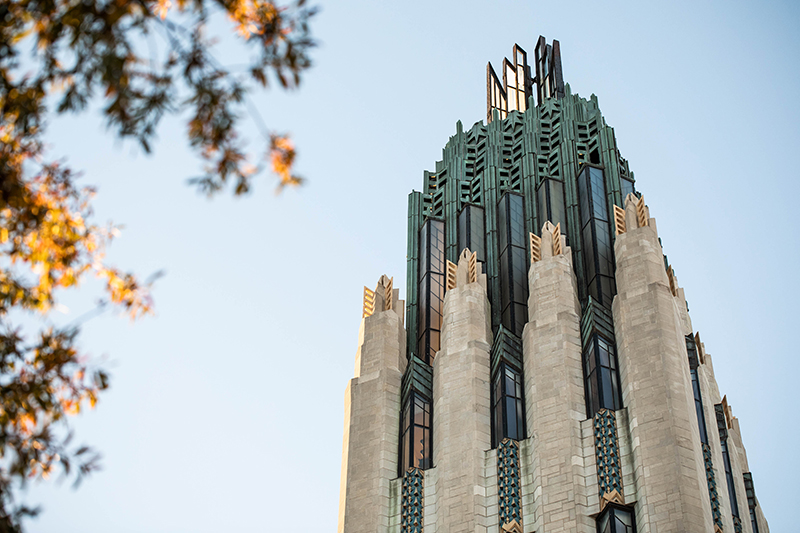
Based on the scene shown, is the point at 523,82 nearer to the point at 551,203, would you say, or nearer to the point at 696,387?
the point at 551,203

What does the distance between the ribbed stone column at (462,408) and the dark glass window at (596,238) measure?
4994 mm

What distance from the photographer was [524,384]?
4656cm

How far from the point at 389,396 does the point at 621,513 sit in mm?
12717

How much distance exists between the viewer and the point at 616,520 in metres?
39.8

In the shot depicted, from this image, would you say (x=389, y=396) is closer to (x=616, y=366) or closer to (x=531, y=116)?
(x=616, y=366)

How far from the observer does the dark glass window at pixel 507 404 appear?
147 feet

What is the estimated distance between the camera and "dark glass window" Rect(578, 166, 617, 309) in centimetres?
4916

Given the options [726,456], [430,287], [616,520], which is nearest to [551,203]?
[430,287]

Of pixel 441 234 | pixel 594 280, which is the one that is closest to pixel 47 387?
pixel 594 280

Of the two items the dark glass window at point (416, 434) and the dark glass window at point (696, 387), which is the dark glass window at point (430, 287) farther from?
Result: the dark glass window at point (696, 387)

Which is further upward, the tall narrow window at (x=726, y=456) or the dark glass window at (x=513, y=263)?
the dark glass window at (x=513, y=263)

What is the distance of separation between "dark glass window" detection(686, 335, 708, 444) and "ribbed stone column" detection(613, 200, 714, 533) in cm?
136

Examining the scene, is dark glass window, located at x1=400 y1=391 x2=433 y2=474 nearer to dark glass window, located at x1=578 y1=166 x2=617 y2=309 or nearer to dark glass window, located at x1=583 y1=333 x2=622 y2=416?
dark glass window, located at x1=583 y1=333 x2=622 y2=416

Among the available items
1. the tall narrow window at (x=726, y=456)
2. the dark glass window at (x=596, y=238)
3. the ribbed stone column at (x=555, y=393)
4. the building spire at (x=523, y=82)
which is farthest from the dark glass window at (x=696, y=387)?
the building spire at (x=523, y=82)
